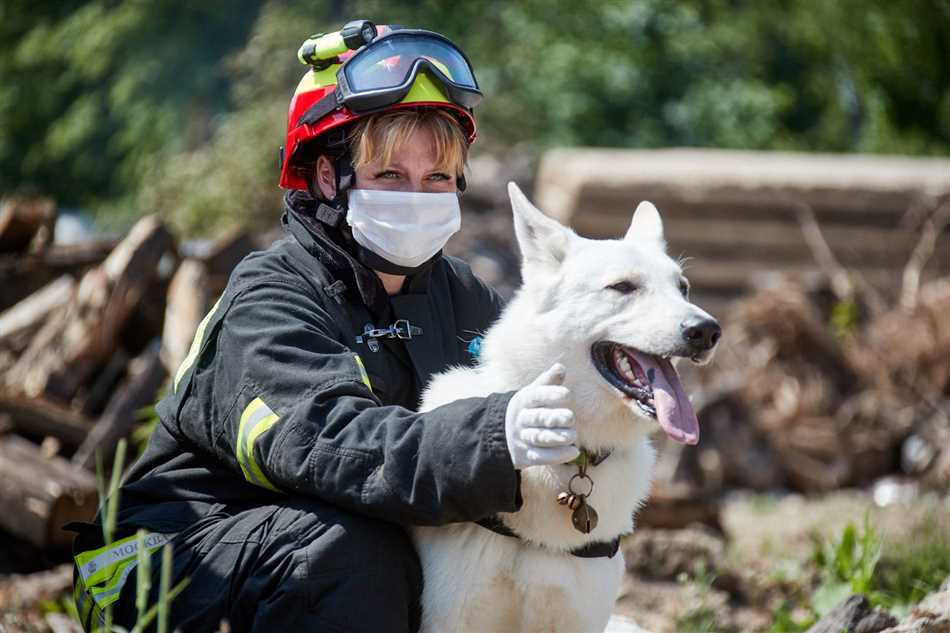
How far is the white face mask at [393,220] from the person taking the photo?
317 cm

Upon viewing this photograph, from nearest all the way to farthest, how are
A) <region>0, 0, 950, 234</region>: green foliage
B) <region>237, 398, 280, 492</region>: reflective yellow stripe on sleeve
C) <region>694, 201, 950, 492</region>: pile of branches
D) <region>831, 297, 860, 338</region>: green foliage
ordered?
1. <region>237, 398, 280, 492</region>: reflective yellow stripe on sleeve
2. <region>694, 201, 950, 492</region>: pile of branches
3. <region>831, 297, 860, 338</region>: green foliage
4. <region>0, 0, 950, 234</region>: green foliage

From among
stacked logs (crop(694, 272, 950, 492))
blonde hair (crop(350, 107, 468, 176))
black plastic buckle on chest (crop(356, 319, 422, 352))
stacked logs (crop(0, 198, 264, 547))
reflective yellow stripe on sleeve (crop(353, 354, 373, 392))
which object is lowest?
stacked logs (crop(694, 272, 950, 492))

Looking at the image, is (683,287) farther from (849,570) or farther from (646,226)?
(849,570)

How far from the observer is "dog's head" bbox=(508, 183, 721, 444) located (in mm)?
2705

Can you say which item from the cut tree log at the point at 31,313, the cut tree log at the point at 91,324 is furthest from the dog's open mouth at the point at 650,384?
the cut tree log at the point at 31,313

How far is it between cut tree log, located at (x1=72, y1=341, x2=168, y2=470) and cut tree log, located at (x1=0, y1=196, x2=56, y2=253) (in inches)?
53.6

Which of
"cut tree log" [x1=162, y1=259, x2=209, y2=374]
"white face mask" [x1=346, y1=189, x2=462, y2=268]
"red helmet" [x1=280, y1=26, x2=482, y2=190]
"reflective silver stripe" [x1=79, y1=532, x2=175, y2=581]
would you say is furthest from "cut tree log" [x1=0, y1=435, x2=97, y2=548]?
"white face mask" [x1=346, y1=189, x2=462, y2=268]

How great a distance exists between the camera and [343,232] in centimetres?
323

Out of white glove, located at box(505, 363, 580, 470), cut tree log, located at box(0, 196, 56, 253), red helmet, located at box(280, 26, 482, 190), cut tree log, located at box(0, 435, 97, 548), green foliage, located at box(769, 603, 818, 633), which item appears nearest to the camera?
white glove, located at box(505, 363, 580, 470)

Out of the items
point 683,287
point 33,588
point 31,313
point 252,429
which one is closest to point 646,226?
point 683,287

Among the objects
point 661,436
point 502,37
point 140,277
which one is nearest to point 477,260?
point 661,436

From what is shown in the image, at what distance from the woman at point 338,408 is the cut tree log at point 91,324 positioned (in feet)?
9.54

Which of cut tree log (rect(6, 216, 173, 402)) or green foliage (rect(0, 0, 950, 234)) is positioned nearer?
cut tree log (rect(6, 216, 173, 402))

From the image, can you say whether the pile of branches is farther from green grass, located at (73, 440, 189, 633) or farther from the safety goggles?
green grass, located at (73, 440, 189, 633)
